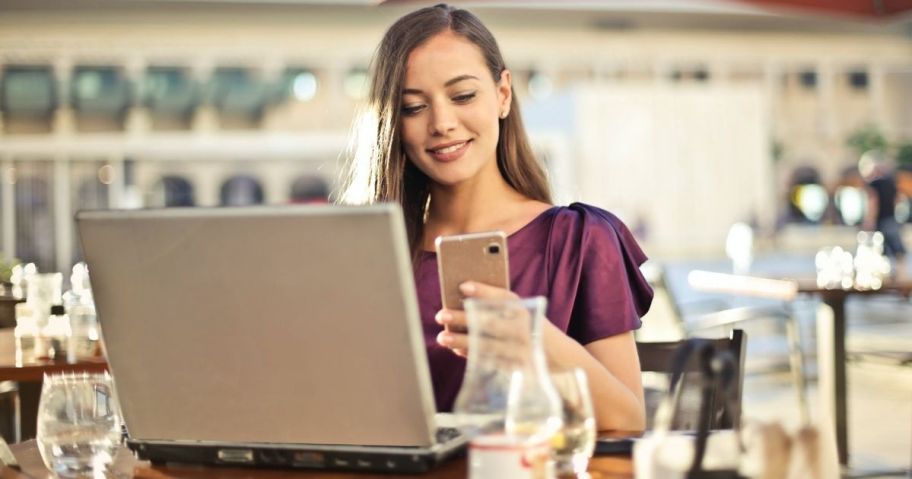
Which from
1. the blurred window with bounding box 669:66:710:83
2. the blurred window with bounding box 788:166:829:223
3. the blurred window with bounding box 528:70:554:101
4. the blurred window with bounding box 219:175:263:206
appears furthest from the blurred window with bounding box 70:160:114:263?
the blurred window with bounding box 788:166:829:223

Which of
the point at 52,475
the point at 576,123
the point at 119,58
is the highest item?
the point at 119,58

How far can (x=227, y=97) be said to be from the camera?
90.9ft

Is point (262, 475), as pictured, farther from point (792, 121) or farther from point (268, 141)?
point (792, 121)

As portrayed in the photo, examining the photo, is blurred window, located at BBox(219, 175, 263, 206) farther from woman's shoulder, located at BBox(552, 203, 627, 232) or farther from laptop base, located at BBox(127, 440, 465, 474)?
laptop base, located at BBox(127, 440, 465, 474)

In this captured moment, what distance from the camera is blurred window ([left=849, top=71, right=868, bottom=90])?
32.3m

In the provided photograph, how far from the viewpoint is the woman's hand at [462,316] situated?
1.22 meters

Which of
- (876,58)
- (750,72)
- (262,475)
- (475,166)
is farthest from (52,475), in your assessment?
(876,58)

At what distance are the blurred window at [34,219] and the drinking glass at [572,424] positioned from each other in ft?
73.4

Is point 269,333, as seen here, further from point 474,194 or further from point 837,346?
point 837,346

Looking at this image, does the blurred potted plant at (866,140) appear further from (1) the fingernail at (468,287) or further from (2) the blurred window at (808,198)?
(1) the fingernail at (468,287)

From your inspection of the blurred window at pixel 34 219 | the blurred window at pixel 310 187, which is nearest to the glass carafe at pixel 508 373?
the blurred window at pixel 34 219

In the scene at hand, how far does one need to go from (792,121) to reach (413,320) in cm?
3283

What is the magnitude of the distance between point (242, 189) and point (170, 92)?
2.72 meters

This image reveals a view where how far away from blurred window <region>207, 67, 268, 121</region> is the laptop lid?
89.1 feet
